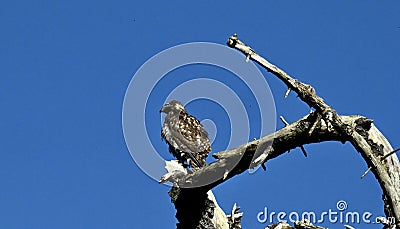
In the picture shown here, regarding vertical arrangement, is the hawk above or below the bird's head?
below

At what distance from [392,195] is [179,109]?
5.54 metres

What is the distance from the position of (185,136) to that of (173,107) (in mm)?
856

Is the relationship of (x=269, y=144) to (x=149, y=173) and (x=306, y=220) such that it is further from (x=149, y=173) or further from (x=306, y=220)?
(x=149, y=173)

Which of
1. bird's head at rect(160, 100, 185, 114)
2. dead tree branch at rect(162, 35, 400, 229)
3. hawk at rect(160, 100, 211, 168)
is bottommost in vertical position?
dead tree branch at rect(162, 35, 400, 229)

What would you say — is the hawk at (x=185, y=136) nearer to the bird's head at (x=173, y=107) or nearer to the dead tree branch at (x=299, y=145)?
the bird's head at (x=173, y=107)

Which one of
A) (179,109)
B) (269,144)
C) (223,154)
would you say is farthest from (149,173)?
(179,109)

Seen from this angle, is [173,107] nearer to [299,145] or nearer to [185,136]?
[185,136]

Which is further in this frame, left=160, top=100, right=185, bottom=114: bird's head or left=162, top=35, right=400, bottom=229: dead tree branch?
left=160, top=100, right=185, bottom=114: bird's head

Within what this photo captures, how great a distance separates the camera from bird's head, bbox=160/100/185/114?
35.0 ft

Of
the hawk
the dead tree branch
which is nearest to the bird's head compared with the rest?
the hawk

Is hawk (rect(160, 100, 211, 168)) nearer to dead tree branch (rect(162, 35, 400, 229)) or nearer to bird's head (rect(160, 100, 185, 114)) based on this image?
bird's head (rect(160, 100, 185, 114))

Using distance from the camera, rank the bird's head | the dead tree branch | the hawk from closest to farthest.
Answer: the dead tree branch
the hawk
the bird's head

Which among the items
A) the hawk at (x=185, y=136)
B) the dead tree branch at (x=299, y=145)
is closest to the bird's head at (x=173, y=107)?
the hawk at (x=185, y=136)

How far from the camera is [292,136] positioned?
6.42 meters
